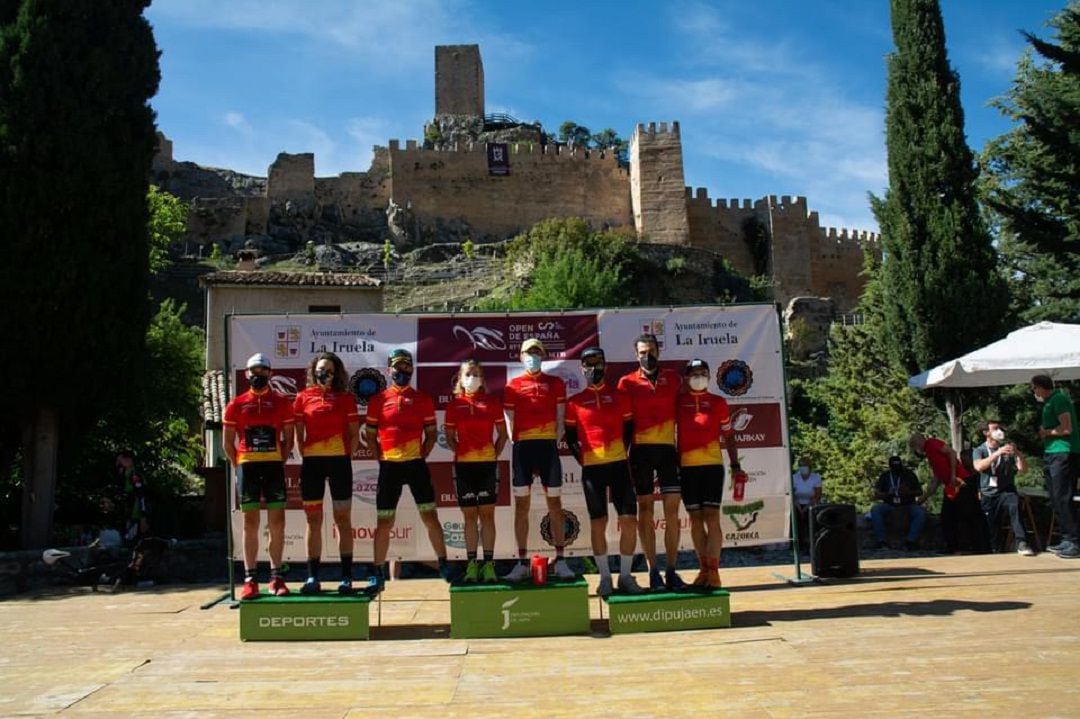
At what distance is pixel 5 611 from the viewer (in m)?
7.68

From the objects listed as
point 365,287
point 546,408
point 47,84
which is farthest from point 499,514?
point 365,287

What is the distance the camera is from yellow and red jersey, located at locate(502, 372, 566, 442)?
6.66 meters

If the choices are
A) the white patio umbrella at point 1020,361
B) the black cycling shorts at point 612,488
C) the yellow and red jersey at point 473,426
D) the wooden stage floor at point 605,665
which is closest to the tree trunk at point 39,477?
the wooden stage floor at point 605,665

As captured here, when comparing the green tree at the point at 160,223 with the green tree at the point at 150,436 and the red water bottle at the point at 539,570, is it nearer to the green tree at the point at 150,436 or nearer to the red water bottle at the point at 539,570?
the green tree at the point at 150,436

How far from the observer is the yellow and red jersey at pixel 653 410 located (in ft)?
21.4

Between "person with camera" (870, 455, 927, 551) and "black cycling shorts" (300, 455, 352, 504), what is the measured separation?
20.8 ft

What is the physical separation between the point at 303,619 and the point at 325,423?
1418 millimetres

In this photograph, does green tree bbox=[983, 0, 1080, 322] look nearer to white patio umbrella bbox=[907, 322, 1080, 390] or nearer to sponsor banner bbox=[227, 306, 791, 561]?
white patio umbrella bbox=[907, 322, 1080, 390]

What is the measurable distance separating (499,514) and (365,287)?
15.8m

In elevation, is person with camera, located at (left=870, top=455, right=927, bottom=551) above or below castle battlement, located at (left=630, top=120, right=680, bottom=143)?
below

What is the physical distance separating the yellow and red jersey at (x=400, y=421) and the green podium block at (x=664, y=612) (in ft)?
6.05

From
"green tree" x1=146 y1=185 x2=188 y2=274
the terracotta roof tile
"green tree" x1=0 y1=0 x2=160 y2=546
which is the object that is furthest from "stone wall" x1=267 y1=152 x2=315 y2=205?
"green tree" x1=0 y1=0 x2=160 y2=546

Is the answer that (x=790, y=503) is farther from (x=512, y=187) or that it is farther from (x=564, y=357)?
(x=512, y=187)


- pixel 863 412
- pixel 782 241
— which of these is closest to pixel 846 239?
pixel 782 241
